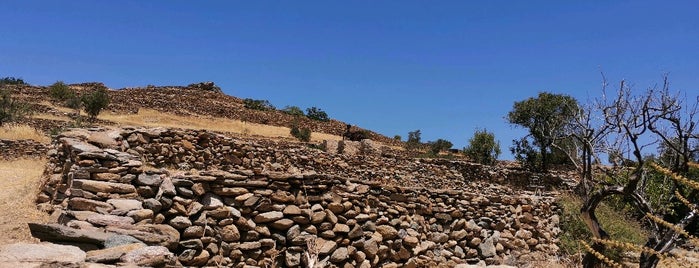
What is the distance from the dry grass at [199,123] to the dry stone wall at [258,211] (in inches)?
876

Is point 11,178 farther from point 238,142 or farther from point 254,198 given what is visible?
point 254,198

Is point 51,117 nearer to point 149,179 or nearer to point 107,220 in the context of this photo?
point 149,179

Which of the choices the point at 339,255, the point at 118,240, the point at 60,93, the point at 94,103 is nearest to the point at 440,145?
the point at 94,103

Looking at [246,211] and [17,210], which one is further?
[246,211]

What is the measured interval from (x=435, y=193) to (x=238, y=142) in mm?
5492

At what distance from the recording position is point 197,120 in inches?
1478

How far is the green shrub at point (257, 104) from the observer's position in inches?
1925

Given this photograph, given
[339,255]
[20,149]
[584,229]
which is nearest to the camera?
[339,255]

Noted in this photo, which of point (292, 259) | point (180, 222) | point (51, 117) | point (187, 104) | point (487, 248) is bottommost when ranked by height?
point (292, 259)

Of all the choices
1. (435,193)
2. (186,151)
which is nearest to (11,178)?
(186,151)

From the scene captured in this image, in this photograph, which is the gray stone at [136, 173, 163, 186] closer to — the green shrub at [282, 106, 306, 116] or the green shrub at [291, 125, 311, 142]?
the green shrub at [291, 125, 311, 142]

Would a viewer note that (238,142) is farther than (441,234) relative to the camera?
Yes

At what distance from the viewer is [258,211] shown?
25.6 ft

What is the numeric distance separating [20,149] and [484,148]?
2335 centimetres
